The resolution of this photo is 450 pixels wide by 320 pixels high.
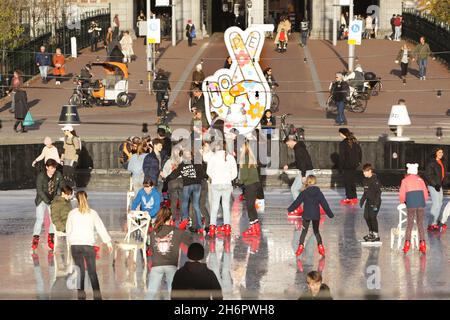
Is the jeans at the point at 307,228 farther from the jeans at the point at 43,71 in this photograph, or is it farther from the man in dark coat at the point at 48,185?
the jeans at the point at 43,71

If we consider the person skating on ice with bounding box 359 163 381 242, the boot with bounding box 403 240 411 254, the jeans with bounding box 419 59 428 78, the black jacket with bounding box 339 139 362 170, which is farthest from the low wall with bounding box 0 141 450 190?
the jeans with bounding box 419 59 428 78

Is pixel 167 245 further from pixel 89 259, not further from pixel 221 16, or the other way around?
pixel 221 16

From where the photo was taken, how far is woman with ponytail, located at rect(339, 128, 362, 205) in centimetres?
2577

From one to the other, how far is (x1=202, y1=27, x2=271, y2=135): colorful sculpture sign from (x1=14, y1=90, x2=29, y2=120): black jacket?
6.85 meters

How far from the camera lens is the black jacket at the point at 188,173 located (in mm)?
22172

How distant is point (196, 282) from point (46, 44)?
3895 centimetres

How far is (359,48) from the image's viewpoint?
5472cm

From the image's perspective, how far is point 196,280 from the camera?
1459 cm

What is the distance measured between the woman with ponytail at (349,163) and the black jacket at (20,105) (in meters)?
13.9

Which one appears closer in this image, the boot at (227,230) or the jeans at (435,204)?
the boot at (227,230)

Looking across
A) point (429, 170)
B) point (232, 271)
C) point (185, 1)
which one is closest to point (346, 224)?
point (429, 170)

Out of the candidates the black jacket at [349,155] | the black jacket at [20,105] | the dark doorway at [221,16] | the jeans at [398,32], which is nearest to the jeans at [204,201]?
the black jacket at [349,155]

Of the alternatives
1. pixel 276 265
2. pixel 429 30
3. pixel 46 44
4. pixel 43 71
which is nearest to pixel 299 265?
pixel 276 265

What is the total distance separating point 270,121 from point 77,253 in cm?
1457
